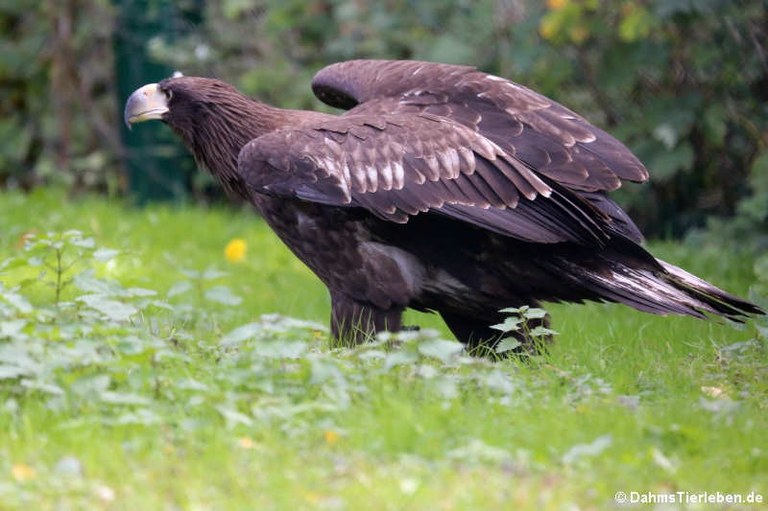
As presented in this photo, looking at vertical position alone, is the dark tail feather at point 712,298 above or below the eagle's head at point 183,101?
below

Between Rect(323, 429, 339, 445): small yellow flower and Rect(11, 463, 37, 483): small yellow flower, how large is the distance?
0.90 meters

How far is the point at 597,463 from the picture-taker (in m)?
4.05

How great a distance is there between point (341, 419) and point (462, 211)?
1.65 m

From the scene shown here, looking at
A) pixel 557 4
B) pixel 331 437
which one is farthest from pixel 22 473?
pixel 557 4

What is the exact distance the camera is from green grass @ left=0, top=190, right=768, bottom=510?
3752mm

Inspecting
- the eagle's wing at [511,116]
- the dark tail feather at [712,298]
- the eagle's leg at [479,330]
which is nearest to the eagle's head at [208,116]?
the eagle's wing at [511,116]

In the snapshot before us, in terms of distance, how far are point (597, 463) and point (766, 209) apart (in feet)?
16.0

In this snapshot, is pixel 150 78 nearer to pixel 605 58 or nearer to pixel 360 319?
pixel 605 58

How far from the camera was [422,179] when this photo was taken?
5.79 m

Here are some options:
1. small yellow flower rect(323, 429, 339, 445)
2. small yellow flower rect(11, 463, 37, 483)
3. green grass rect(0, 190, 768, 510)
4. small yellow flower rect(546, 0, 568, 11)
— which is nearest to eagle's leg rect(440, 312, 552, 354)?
green grass rect(0, 190, 768, 510)

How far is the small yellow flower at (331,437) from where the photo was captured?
4.13m

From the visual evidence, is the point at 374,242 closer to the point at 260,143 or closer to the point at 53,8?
the point at 260,143

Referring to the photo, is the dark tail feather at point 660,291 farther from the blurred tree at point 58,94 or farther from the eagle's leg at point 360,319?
the blurred tree at point 58,94

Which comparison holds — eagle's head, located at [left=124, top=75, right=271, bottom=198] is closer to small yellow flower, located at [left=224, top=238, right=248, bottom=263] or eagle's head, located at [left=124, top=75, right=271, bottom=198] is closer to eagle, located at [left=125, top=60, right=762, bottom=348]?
eagle, located at [left=125, top=60, right=762, bottom=348]
